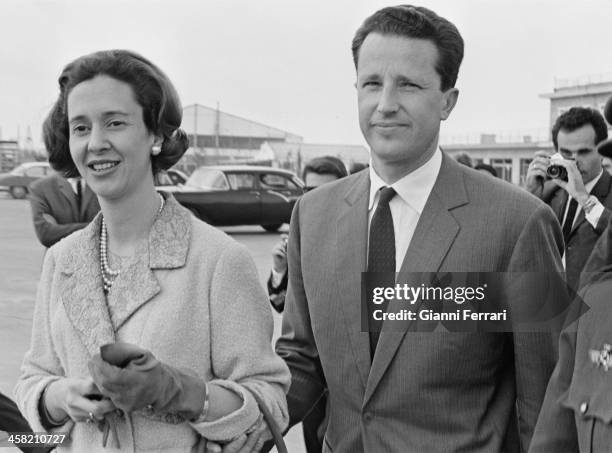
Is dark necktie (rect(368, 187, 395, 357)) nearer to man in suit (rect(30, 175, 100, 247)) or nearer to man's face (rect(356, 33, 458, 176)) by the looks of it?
man's face (rect(356, 33, 458, 176))

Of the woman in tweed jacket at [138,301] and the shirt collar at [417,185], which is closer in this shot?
the woman in tweed jacket at [138,301]

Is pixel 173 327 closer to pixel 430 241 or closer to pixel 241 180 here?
pixel 430 241

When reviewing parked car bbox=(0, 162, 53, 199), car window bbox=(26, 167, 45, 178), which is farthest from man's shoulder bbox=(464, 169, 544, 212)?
car window bbox=(26, 167, 45, 178)

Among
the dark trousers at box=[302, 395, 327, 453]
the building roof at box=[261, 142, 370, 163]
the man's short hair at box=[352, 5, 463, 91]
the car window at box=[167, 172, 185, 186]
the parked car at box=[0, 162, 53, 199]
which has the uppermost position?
the man's short hair at box=[352, 5, 463, 91]

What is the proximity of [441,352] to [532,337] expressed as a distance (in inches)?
8.3

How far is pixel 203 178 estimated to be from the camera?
687 inches

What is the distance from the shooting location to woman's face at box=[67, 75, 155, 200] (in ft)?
5.87

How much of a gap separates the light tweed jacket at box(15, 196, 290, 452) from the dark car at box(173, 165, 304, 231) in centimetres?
1461

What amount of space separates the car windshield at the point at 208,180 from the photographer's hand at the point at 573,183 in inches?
503

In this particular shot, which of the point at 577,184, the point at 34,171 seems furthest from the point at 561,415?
the point at 34,171

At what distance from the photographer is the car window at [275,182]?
17.5m

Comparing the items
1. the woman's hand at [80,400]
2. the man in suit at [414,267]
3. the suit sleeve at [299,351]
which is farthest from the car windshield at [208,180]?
the woman's hand at [80,400]

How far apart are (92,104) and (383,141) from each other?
2.26 ft

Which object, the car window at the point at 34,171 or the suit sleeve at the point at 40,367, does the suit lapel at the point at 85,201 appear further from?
the car window at the point at 34,171
